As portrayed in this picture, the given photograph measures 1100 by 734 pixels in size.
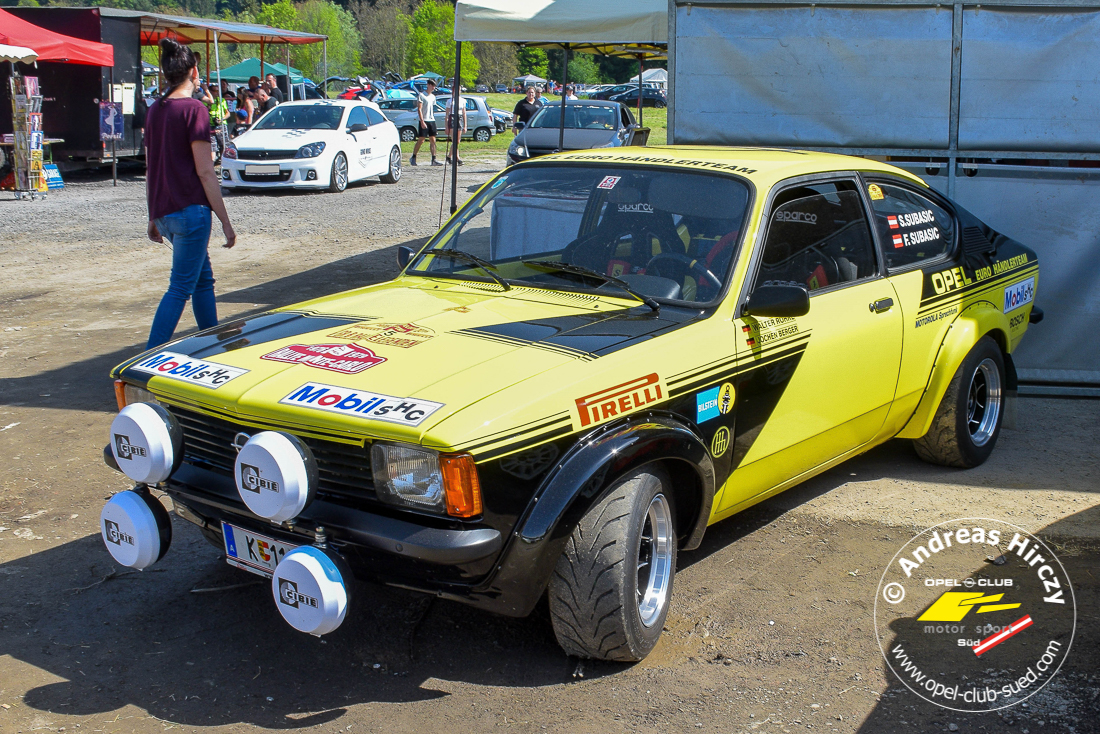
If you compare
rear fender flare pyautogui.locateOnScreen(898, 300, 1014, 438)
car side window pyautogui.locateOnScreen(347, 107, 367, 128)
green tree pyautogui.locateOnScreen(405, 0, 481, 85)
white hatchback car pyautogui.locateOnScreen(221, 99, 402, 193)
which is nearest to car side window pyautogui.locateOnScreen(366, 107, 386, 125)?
white hatchback car pyautogui.locateOnScreen(221, 99, 402, 193)

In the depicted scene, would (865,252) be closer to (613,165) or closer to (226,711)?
(613,165)

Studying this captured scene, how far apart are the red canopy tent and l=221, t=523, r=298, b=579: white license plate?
14.7 metres

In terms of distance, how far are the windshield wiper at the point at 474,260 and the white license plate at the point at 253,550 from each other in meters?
1.44

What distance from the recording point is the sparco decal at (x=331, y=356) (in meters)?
3.15

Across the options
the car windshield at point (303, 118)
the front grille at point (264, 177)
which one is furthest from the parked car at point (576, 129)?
the front grille at point (264, 177)

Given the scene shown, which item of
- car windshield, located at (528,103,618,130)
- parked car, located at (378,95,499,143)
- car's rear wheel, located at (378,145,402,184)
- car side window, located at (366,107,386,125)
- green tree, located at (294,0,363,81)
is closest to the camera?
car windshield, located at (528,103,618,130)

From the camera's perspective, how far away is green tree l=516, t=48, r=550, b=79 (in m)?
84.5

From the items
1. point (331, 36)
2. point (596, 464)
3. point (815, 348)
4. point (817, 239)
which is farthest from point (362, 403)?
point (331, 36)

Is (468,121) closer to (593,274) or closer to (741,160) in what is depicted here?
(741,160)

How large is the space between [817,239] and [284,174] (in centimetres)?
1391

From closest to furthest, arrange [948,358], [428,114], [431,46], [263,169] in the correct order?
[948,358]
[263,169]
[428,114]
[431,46]

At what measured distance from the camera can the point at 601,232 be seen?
4113 mm

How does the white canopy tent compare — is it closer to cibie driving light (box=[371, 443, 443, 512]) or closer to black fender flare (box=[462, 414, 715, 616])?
black fender flare (box=[462, 414, 715, 616])

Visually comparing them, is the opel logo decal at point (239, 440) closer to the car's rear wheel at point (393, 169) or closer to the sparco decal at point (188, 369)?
the sparco decal at point (188, 369)
